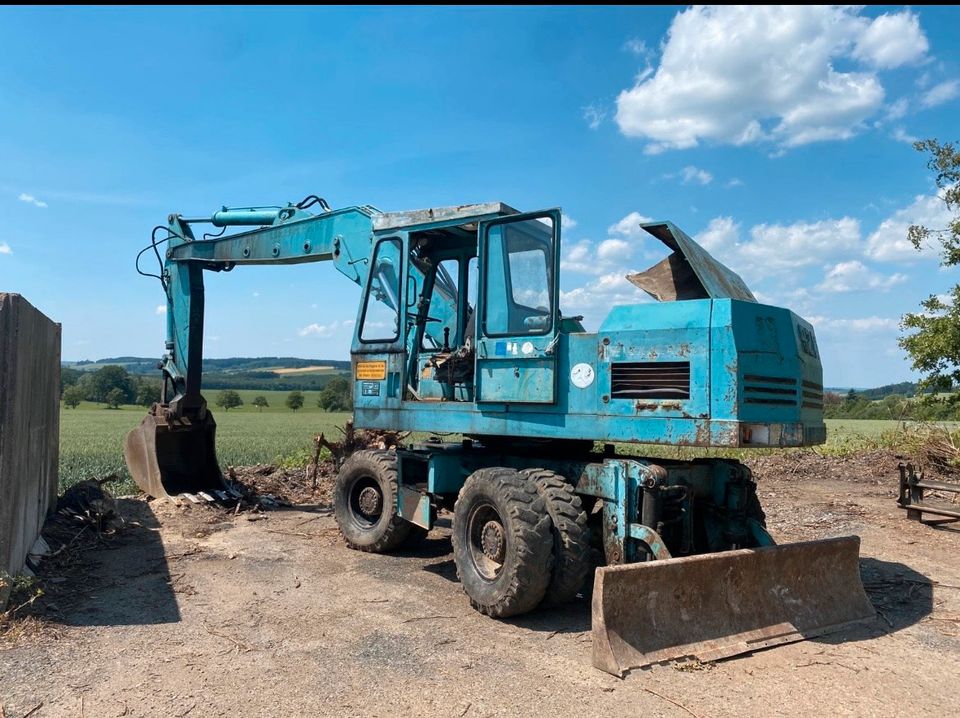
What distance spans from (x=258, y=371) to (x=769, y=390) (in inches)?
3251

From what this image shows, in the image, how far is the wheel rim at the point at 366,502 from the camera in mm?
8289

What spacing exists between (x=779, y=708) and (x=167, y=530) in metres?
7.25

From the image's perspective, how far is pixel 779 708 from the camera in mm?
4242

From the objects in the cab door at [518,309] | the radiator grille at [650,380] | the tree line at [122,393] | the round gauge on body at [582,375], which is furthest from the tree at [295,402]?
the radiator grille at [650,380]

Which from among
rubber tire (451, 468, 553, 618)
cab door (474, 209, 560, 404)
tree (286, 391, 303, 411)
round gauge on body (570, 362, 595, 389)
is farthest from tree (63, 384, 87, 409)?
round gauge on body (570, 362, 595, 389)

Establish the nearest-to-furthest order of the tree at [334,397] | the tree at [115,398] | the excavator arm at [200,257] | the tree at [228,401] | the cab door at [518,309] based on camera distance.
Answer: the cab door at [518,309]
the excavator arm at [200,257]
the tree at [334,397]
the tree at [115,398]
the tree at [228,401]

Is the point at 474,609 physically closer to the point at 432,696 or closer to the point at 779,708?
the point at 432,696

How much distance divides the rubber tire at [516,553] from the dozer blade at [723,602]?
2.83 feet

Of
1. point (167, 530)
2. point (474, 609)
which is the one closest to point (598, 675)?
point (474, 609)

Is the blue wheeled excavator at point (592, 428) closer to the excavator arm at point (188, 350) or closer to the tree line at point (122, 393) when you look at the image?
the excavator arm at point (188, 350)

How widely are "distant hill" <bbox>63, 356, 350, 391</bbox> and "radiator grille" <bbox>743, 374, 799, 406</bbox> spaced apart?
63442 mm

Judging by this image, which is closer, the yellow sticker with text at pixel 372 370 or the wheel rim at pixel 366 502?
the yellow sticker with text at pixel 372 370

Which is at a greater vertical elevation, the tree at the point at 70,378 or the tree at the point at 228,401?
the tree at the point at 70,378

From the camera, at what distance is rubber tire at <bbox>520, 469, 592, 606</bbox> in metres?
5.68
